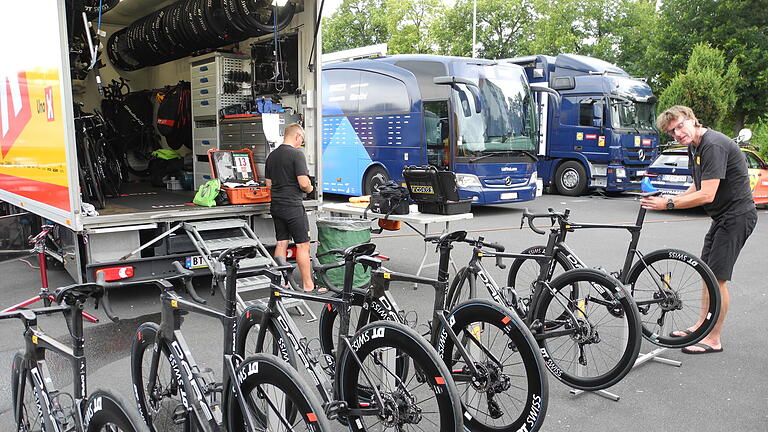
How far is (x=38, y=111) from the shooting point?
6543mm

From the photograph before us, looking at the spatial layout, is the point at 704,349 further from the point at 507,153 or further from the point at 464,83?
the point at 507,153

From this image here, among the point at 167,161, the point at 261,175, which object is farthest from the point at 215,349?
the point at 167,161

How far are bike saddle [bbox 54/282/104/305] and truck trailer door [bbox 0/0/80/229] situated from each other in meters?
3.38

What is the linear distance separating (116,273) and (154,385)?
3.09 metres

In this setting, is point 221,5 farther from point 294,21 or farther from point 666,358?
point 666,358

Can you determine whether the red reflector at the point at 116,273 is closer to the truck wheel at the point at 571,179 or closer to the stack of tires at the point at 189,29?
the stack of tires at the point at 189,29

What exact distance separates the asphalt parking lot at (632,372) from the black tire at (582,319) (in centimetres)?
20

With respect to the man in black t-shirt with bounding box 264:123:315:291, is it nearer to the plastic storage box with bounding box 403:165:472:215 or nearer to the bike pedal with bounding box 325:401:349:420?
the plastic storage box with bounding box 403:165:472:215

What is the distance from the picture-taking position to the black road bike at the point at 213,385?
2.54m

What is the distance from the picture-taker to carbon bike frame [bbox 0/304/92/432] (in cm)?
271

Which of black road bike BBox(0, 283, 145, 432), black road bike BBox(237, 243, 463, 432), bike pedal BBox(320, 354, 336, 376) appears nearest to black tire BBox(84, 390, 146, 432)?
black road bike BBox(0, 283, 145, 432)

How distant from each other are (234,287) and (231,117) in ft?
20.2

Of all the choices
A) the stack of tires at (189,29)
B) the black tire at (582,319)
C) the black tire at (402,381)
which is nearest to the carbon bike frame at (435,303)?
the black tire at (402,381)

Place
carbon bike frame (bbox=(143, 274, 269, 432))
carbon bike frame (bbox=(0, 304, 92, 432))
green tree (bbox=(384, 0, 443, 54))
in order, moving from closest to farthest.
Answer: carbon bike frame (bbox=(0, 304, 92, 432)) < carbon bike frame (bbox=(143, 274, 269, 432)) < green tree (bbox=(384, 0, 443, 54))
